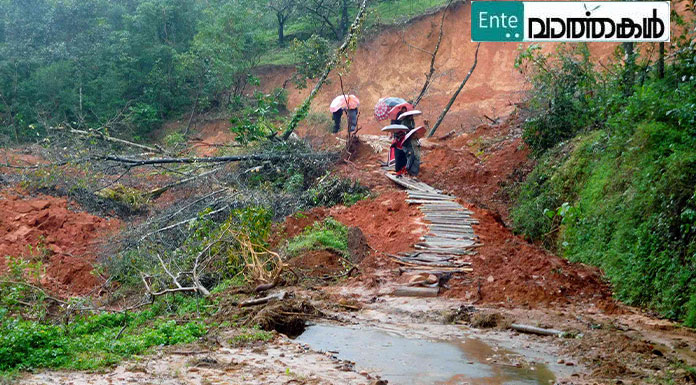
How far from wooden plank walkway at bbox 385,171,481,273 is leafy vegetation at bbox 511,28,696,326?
4.12 ft

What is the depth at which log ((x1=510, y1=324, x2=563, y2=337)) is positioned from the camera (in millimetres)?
7155

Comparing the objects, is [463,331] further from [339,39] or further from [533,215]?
[339,39]

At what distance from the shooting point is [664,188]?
8297 millimetres

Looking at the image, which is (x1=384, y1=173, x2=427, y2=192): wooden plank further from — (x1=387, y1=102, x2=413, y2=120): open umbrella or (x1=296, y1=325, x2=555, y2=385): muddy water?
(x1=296, y1=325, x2=555, y2=385): muddy water

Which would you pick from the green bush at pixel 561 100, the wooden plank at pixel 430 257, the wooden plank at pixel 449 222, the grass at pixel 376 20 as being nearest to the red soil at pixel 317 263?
the wooden plank at pixel 430 257

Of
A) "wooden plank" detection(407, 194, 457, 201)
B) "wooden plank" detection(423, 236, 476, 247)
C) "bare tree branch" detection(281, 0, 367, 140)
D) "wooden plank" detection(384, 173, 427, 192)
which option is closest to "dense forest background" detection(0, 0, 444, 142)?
"bare tree branch" detection(281, 0, 367, 140)

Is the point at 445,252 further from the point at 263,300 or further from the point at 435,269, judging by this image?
the point at 263,300

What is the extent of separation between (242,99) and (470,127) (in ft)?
29.1

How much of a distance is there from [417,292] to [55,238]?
798 cm

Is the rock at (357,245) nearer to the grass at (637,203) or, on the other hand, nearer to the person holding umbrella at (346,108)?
the grass at (637,203)

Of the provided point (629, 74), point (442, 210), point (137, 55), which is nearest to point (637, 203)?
point (442, 210)

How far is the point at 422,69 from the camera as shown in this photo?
2878cm

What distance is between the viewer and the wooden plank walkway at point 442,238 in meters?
9.87

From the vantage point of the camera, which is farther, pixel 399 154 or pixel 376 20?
pixel 376 20
